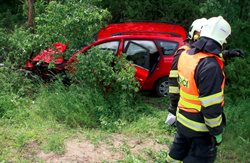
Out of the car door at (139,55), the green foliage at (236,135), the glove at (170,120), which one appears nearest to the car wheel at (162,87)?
the car door at (139,55)

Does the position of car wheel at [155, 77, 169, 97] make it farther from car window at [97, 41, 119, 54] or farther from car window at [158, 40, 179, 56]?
car window at [97, 41, 119, 54]

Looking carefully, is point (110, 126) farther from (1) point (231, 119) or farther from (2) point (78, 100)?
(1) point (231, 119)

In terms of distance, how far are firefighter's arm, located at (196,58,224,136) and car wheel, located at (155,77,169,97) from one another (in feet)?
13.7

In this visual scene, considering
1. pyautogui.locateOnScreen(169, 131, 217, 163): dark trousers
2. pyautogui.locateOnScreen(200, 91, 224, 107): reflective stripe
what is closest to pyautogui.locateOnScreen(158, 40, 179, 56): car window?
pyautogui.locateOnScreen(169, 131, 217, 163): dark trousers

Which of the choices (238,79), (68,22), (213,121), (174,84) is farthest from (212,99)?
(238,79)

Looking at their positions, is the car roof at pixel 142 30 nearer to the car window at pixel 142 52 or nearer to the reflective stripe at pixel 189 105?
the car window at pixel 142 52

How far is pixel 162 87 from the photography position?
24.9 feet

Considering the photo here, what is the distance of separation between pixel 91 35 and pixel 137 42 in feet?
3.20

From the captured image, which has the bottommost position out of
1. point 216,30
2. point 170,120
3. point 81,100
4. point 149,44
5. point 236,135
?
point 236,135

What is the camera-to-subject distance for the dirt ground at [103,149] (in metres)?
4.85

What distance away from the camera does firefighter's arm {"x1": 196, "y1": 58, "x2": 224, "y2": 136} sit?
3.19m

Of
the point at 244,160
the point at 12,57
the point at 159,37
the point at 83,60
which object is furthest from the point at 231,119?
the point at 12,57

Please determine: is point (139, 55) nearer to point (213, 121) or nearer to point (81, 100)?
point (81, 100)

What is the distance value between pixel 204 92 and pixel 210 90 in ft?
0.19
